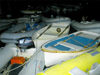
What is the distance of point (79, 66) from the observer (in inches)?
39.9

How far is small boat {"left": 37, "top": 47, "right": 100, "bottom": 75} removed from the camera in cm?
82

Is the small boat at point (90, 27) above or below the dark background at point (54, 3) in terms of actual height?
below

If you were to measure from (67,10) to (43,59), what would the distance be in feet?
13.7

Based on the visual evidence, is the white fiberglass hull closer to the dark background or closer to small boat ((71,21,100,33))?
small boat ((71,21,100,33))

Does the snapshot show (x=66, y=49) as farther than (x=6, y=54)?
No

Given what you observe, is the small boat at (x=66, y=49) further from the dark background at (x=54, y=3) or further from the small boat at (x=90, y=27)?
the dark background at (x=54, y=3)

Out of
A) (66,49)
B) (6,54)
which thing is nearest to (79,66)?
(66,49)

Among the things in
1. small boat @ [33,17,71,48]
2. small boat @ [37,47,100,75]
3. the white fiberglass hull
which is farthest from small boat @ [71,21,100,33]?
the white fiberglass hull

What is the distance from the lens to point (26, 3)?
5.28 metres

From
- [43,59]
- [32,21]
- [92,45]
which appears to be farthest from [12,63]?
[32,21]

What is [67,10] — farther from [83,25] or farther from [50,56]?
[50,56]

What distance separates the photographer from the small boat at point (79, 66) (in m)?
0.82

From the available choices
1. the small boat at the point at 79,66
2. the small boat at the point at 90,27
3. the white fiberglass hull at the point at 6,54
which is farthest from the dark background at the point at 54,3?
the small boat at the point at 79,66

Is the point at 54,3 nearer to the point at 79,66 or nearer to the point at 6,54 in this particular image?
the point at 6,54
